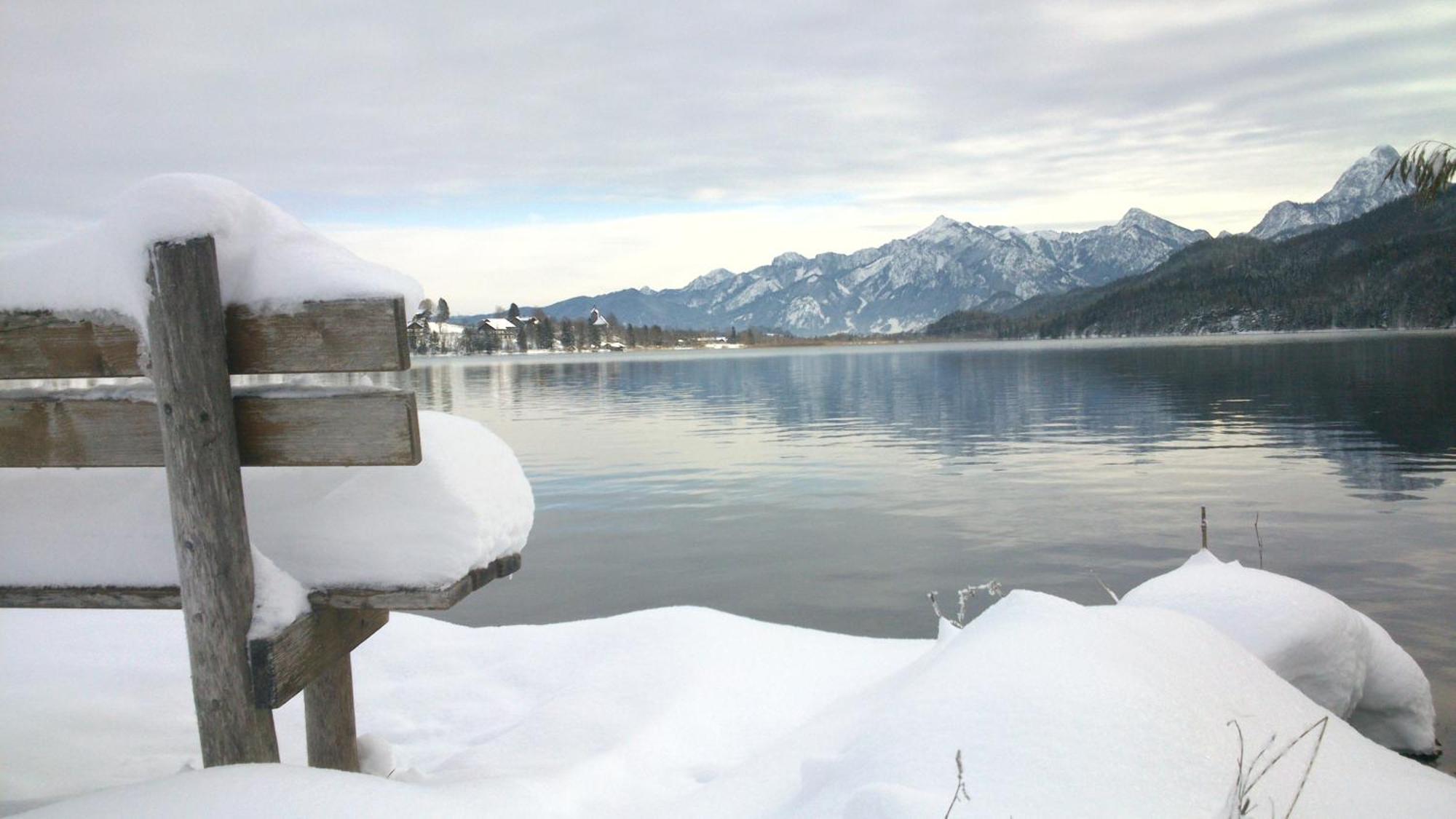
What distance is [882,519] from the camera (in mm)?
18359

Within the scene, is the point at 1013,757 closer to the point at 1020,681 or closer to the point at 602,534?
the point at 1020,681

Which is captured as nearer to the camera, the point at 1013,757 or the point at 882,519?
the point at 1013,757

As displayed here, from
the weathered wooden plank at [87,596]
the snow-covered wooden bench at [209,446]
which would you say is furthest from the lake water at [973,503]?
the weathered wooden plank at [87,596]

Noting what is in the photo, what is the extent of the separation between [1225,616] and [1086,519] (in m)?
12.3

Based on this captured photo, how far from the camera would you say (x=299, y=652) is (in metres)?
3.44

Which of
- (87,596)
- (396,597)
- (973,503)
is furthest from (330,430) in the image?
(973,503)

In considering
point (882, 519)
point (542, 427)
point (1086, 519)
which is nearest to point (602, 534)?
point (882, 519)

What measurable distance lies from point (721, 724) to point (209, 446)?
147 inches

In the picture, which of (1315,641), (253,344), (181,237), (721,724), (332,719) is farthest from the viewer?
(1315,641)

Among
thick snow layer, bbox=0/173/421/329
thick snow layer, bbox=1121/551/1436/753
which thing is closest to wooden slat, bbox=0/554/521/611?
thick snow layer, bbox=0/173/421/329

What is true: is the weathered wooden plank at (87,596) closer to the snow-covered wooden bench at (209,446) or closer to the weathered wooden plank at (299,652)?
the snow-covered wooden bench at (209,446)

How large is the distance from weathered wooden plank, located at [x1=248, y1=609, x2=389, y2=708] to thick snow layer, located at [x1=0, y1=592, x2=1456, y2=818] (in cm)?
29

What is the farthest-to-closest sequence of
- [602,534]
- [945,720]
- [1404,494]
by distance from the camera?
[1404,494] → [602,534] → [945,720]

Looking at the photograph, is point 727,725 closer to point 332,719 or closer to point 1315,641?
point 332,719
